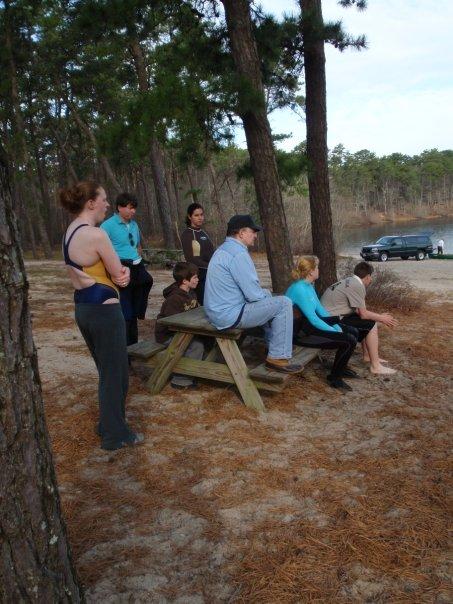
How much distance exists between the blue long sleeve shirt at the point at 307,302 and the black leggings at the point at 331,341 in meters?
0.06

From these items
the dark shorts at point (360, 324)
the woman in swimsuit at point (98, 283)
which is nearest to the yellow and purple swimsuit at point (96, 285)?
the woman in swimsuit at point (98, 283)

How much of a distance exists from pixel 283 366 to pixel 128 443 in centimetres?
138

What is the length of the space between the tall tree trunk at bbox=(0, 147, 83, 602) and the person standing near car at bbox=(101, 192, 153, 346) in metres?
3.12

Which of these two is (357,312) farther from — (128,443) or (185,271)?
(128,443)

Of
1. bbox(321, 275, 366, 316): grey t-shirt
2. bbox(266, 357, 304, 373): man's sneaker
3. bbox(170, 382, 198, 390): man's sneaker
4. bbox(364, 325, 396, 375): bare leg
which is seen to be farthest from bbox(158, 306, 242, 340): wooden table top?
bbox(364, 325, 396, 375): bare leg

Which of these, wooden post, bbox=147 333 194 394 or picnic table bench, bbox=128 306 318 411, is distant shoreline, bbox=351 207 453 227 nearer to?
picnic table bench, bbox=128 306 318 411

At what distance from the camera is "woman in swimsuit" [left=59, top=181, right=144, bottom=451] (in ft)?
10.2

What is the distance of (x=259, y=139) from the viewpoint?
625 centimetres

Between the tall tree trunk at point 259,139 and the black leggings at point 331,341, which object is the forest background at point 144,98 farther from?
the black leggings at point 331,341

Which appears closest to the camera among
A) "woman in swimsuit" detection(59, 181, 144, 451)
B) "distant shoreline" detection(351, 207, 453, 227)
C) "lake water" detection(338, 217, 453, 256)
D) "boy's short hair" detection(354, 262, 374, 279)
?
"woman in swimsuit" detection(59, 181, 144, 451)

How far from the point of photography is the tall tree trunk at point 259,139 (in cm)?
600

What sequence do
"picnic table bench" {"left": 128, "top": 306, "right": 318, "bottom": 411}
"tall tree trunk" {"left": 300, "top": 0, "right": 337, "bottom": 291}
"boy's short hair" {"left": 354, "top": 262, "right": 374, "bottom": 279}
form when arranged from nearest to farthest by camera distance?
"picnic table bench" {"left": 128, "top": 306, "right": 318, "bottom": 411} → "boy's short hair" {"left": 354, "top": 262, "right": 374, "bottom": 279} → "tall tree trunk" {"left": 300, "top": 0, "right": 337, "bottom": 291}

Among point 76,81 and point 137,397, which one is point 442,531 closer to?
point 137,397

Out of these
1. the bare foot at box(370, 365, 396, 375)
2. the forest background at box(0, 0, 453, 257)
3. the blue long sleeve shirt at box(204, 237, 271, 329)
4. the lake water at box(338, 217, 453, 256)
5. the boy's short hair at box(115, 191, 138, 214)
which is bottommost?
the lake water at box(338, 217, 453, 256)
